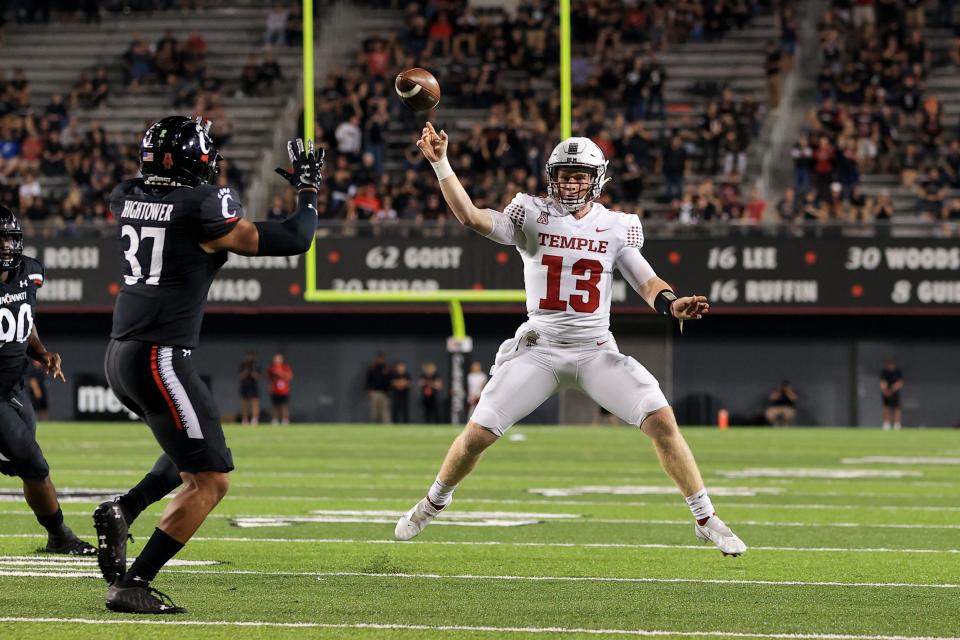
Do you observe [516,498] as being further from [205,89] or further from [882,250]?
[205,89]

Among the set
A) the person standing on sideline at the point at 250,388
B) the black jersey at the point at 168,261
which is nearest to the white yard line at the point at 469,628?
the black jersey at the point at 168,261

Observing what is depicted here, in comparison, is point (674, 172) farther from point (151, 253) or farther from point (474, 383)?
point (151, 253)

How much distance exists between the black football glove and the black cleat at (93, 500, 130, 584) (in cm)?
133

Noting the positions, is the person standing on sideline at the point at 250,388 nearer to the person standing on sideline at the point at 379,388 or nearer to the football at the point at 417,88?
the person standing on sideline at the point at 379,388

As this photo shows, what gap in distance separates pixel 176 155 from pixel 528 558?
2.75 metres

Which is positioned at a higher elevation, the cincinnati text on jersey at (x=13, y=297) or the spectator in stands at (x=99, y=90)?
the spectator in stands at (x=99, y=90)

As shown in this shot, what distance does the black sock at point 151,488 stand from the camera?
611cm

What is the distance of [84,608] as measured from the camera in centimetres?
583

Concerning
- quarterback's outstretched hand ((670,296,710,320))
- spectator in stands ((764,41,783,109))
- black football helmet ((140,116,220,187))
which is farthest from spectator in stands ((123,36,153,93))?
black football helmet ((140,116,220,187))

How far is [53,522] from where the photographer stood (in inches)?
301

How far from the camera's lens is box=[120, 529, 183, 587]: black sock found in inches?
221

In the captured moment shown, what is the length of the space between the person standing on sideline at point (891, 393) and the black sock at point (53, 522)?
1767 centimetres

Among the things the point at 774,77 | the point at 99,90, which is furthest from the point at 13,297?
the point at 99,90

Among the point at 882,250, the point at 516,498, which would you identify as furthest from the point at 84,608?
the point at 882,250
